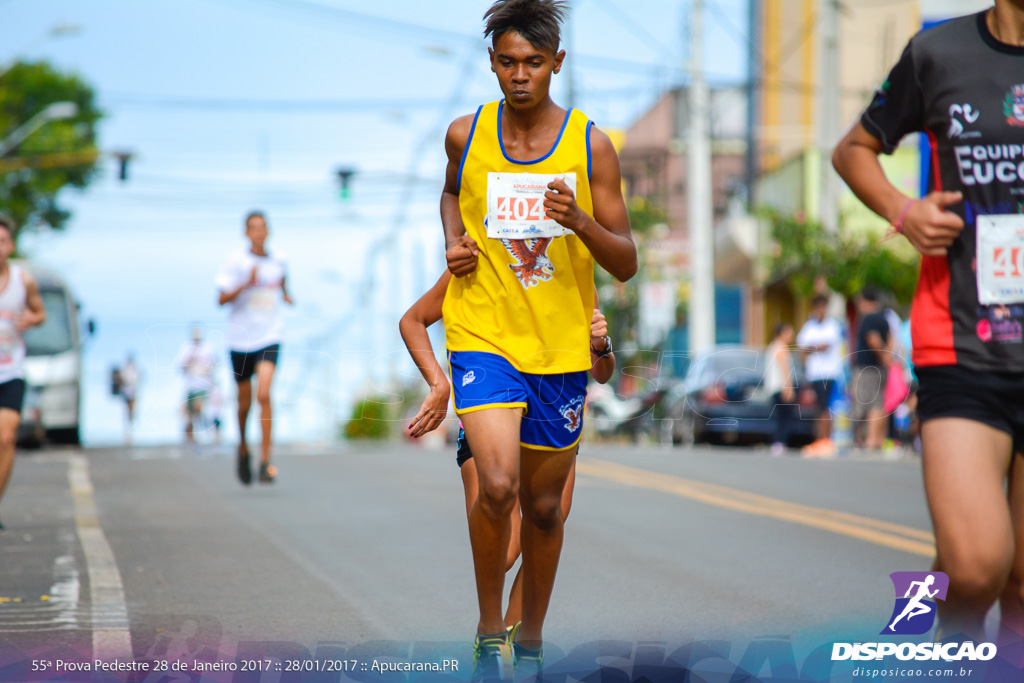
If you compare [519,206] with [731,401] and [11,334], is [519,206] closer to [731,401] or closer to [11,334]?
[11,334]

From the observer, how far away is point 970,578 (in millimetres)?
3461

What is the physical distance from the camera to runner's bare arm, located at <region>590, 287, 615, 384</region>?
4.80 m

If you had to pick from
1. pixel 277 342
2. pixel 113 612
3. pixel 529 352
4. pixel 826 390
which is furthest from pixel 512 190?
pixel 826 390

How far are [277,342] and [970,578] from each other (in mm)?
8039

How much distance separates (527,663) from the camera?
4.53m

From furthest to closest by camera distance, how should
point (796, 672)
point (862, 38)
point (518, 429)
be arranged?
point (862, 38) < point (796, 672) < point (518, 429)

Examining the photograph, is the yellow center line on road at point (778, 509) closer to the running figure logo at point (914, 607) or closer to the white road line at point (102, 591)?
the running figure logo at point (914, 607)

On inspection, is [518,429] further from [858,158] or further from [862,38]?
[862,38]

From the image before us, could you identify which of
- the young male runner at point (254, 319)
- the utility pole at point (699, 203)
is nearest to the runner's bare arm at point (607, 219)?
the young male runner at point (254, 319)

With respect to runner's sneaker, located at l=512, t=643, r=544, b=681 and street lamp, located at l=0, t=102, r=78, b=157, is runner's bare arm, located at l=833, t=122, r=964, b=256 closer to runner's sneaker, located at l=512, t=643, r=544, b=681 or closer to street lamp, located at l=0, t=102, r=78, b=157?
runner's sneaker, located at l=512, t=643, r=544, b=681

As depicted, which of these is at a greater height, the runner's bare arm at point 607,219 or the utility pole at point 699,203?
the utility pole at point 699,203

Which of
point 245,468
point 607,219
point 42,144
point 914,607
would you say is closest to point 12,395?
point 245,468

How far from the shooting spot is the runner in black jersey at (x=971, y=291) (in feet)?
11.5

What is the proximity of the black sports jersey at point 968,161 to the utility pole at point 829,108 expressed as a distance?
21.1 metres
